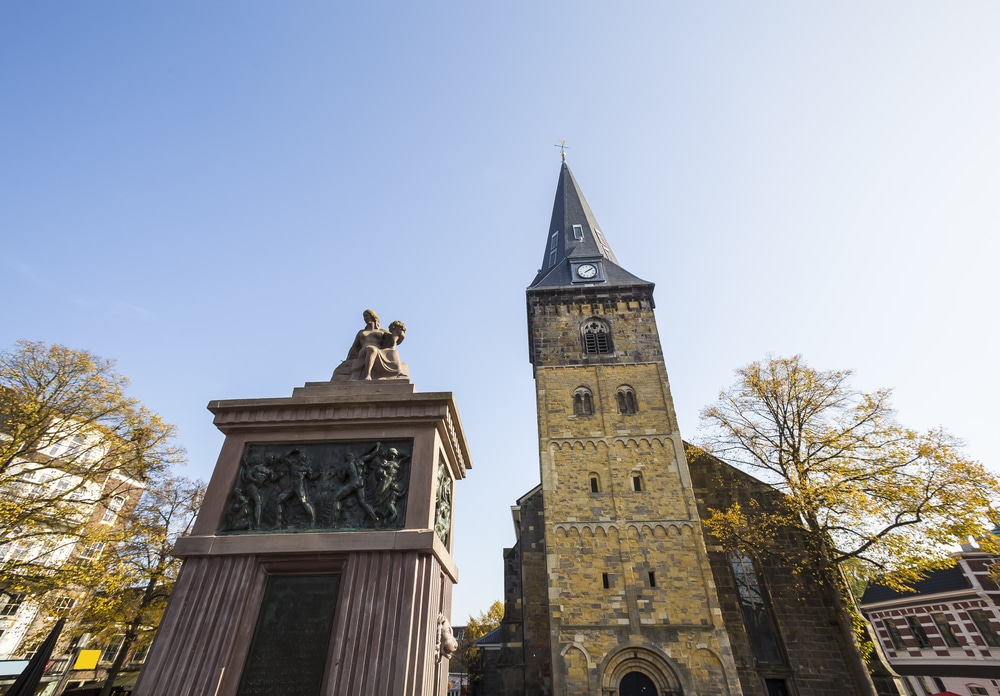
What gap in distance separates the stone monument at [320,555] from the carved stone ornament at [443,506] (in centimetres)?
3

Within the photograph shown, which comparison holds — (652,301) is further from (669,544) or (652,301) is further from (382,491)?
(382,491)

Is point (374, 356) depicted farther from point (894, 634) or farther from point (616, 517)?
point (894, 634)

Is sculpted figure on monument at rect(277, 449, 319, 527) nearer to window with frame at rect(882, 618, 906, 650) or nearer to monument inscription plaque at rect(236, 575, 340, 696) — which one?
monument inscription plaque at rect(236, 575, 340, 696)

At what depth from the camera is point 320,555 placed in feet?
15.1

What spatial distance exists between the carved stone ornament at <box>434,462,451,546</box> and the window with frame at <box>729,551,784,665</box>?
1705 cm

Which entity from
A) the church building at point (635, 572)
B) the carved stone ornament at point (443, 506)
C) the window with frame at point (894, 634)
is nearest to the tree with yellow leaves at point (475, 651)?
the church building at point (635, 572)

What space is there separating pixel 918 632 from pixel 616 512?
22004 millimetres

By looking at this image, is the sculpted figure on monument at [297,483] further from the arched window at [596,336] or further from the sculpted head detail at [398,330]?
the arched window at [596,336]

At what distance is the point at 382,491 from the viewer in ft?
16.3

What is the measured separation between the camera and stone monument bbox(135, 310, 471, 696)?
13.5ft

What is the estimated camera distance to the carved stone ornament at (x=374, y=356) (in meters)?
6.08

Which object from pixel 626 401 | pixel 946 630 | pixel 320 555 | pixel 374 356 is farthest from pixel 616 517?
pixel 946 630

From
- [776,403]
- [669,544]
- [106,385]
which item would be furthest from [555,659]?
[106,385]

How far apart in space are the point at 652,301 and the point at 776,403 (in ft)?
33.2
